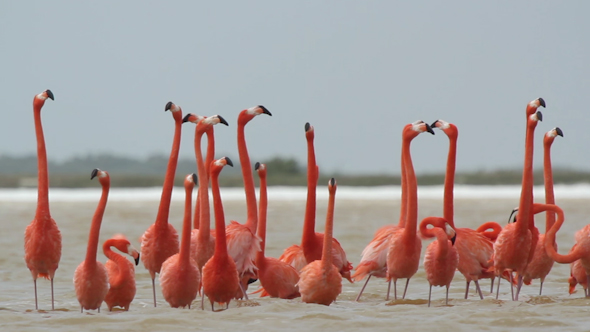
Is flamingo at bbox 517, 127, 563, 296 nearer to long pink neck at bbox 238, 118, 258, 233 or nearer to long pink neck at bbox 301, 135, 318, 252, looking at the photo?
long pink neck at bbox 301, 135, 318, 252

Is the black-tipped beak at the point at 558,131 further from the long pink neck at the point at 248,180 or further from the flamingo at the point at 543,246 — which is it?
the long pink neck at the point at 248,180

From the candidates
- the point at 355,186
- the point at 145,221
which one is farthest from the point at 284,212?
the point at 355,186

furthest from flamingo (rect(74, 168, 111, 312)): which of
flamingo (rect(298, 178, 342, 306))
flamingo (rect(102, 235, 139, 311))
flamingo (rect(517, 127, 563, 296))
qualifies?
flamingo (rect(517, 127, 563, 296))

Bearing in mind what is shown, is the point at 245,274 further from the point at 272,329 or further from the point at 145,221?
the point at 145,221

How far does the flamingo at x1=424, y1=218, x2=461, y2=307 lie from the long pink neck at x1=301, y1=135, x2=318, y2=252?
1.07 meters

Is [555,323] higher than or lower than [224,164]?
lower

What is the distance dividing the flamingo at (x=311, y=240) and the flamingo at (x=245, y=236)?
469 millimetres

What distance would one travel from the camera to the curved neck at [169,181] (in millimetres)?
7582

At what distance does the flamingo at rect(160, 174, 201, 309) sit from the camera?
275 inches

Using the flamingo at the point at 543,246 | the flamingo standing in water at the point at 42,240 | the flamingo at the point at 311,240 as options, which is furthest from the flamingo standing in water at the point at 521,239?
the flamingo standing in water at the point at 42,240

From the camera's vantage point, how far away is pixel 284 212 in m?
23.0

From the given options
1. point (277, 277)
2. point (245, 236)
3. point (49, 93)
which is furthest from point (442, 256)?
point (49, 93)

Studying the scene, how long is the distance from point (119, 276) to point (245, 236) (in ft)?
3.53

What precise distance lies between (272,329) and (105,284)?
1.36 meters
